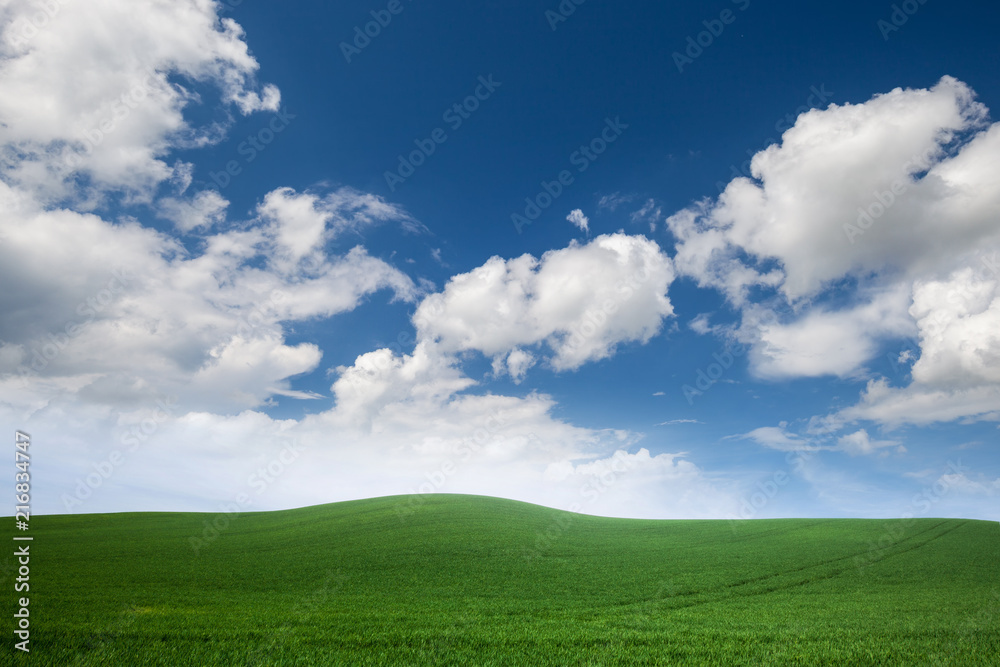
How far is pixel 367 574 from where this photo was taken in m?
26.6

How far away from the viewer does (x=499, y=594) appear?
2250 centimetres

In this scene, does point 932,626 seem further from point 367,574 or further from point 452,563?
point 367,574

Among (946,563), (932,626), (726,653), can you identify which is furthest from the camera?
(946,563)

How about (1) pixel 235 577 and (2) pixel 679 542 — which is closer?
(1) pixel 235 577

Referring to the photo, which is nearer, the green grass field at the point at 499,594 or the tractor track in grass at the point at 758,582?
the green grass field at the point at 499,594

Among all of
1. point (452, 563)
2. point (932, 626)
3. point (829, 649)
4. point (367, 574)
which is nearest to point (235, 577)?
point (367, 574)

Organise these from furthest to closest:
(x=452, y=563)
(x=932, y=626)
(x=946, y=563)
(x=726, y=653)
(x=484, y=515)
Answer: (x=484, y=515), (x=946, y=563), (x=452, y=563), (x=932, y=626), (x=726, y=653)

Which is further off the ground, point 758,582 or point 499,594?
point 499,594

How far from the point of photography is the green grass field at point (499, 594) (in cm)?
1295

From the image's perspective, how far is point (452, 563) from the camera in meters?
29.5

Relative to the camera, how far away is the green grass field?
1295 centimetres

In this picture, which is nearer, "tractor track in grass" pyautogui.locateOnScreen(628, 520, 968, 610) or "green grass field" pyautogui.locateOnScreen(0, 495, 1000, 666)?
"green grass field" pyautogui.locateOnScreen(0, 495, 1000, 666)

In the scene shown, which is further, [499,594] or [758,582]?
[758,582]

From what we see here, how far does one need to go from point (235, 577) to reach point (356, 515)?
25.7 m
